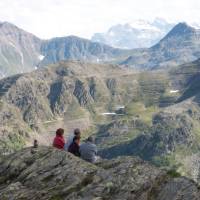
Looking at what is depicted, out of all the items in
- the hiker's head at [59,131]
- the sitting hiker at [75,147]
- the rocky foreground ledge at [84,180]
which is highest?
the hiker's head at [59,131]

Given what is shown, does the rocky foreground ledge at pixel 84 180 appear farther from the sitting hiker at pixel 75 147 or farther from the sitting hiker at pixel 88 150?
the sitting hiker at pixel 75 147

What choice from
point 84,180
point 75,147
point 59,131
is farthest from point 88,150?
point 84,180

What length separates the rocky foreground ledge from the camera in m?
32.7

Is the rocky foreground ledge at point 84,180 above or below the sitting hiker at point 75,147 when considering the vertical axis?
below

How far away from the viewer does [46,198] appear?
35000mm

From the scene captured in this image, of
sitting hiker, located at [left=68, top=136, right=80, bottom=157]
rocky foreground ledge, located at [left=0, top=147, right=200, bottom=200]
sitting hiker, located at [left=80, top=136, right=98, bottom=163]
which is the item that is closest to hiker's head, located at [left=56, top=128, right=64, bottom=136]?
sitting hiker, located at [left=68, top=136, right=80, bottom=157]

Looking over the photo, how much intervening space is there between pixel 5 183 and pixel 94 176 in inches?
370

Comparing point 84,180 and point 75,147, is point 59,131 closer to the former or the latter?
point 75,147

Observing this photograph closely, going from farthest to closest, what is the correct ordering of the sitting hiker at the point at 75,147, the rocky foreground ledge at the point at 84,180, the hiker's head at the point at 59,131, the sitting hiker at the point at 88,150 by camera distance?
the hiker's head at the point at 59,131 < the sitting hiker at the point at 75,147 < the sitting hiker at the point at 88,150 < the rocky foreground ledge at the point at 84,180

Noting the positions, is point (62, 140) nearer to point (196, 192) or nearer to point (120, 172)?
point (120, 172)

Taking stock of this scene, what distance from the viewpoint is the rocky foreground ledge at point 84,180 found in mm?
32656

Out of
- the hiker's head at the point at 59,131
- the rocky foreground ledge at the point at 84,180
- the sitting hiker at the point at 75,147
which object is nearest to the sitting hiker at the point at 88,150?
the rocky foreground ledge at the point at 84,180

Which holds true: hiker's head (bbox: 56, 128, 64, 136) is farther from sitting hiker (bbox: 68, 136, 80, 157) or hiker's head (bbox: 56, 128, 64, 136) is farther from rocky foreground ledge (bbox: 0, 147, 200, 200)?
rocky foreground ledge (bbox: 0, 147, 200, 200)

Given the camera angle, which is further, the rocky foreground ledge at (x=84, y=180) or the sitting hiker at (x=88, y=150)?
the sitting hiker at (x=88, y=150)
